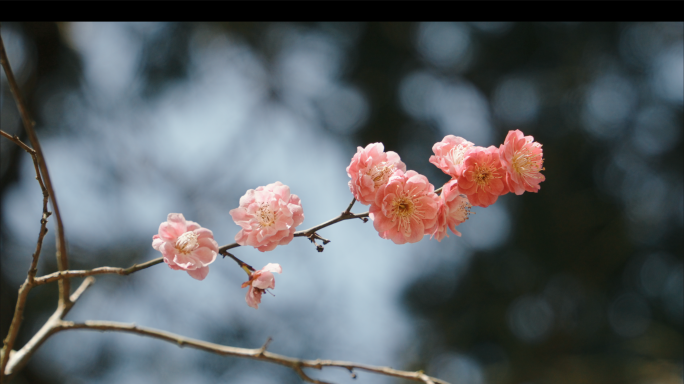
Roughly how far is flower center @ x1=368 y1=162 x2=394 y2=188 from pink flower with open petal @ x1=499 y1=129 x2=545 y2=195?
92mm

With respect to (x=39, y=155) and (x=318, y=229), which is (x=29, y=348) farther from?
(x=318, y=229)

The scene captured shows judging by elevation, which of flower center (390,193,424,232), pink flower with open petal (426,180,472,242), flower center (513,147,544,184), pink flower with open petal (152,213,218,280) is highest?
flower center (513,147,544,184)

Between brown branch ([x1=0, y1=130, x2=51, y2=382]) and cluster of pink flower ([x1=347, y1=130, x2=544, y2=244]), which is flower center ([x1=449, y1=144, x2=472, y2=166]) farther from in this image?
brown branch ([x1=0, y1=130, x2=51, y2=382])

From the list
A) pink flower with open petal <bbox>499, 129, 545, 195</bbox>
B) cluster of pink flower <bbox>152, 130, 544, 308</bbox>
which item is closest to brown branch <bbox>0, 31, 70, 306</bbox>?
cluster of pink flower <bbox>152, 130, 544, 308</bbox>

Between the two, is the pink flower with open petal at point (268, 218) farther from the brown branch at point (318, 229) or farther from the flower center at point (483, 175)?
the flower center at point (483, 175)

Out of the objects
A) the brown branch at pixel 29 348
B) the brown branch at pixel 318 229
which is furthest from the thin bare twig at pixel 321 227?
the brown branch at pixel 29 348

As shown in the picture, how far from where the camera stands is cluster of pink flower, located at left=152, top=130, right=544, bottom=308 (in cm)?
31

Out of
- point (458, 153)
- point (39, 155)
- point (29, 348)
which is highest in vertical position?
point (458, 153)

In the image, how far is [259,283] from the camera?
1.07 ft

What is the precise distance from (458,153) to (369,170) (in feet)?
0.25

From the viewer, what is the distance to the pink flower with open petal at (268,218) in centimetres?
31

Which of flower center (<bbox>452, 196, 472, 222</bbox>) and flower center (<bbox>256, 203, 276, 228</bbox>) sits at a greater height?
flower center (<bbox>452, 196, 472, 222</bbox>)

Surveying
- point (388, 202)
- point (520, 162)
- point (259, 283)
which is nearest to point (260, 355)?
point (259, 283)

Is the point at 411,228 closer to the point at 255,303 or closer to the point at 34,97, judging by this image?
the point at 255,303
